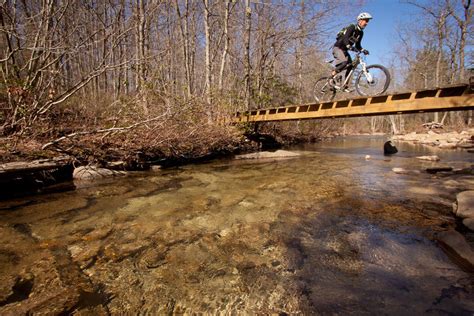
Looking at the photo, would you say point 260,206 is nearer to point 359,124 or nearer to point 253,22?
point 253,22

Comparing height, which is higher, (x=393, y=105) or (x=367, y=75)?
(x=367, y=75)

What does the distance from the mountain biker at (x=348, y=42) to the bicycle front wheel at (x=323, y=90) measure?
1.46m

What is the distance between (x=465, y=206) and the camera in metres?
4.09

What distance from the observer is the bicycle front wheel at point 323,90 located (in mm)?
10477

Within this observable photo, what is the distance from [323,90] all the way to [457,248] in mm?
8767

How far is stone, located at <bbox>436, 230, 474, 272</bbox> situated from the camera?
273 centimetres

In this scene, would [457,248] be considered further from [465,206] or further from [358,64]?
[358,64]

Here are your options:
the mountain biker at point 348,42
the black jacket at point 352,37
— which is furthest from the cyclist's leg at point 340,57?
the black jacket at point 352,37

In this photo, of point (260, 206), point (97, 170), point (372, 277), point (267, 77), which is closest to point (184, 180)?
point (97, 170)

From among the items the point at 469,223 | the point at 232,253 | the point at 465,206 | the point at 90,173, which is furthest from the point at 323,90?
the point at 232,253

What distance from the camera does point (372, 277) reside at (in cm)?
263

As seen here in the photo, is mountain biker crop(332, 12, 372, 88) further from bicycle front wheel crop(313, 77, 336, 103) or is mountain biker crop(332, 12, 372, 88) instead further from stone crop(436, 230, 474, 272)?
stone crop(436, 230, 474, 272)

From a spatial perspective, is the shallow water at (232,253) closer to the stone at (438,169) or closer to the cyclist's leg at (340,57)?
the stone at (438,169)

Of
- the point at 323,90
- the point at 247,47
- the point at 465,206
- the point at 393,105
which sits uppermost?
the point at 247,47
